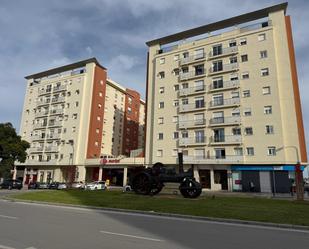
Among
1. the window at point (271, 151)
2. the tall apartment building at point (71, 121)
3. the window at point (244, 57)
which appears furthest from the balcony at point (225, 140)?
the tall apartment building at point (71, 121)

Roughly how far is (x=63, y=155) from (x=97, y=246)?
51186 millimetres

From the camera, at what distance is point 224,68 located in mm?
41312

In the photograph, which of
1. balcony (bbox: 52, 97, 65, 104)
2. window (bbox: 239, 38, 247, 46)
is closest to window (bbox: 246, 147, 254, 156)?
window (bbox: 239, 38, 247, 46)

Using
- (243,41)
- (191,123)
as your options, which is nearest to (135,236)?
(191,123)

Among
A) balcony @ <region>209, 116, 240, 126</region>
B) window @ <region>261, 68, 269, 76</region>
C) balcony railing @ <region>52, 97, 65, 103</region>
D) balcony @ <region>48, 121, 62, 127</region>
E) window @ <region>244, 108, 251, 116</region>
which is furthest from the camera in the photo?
balcony railing @ <region>52, 97, 65, 103</region>

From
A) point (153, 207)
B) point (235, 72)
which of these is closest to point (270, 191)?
point (235, 72)

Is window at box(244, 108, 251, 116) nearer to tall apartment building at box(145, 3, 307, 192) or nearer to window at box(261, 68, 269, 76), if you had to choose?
tall apartment building at box(145, 3, 307, 192)

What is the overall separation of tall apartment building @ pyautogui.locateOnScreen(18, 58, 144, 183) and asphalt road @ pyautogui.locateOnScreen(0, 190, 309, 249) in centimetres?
4326

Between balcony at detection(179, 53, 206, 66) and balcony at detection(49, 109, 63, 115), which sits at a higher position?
balcony at detection(179, 53, 206, 66)

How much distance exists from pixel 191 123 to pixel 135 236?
3477 centimetres

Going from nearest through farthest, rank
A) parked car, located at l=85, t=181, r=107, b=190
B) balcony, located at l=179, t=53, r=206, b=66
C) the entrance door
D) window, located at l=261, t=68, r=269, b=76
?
parked car, located at l=85, t=181, r=107, b=190, window, located at l=261, t=68, r=269, b=76, the entrance door, balcony, located at l=179, t=53, r=206, b=66

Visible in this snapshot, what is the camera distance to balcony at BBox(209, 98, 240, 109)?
39.1 meters

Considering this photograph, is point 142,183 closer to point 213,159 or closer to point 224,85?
point 213,159

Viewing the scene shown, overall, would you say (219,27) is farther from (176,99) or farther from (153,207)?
(153,207)
